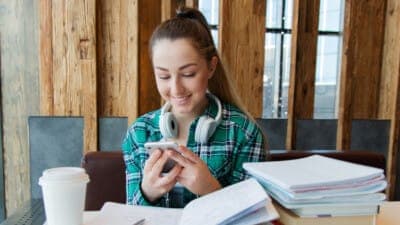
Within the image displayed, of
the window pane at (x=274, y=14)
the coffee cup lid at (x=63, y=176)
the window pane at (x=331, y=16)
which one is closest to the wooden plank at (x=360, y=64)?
the window pane at (x=331, y=16)

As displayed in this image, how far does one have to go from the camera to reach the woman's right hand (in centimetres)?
82

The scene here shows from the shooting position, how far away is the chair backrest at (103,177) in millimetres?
1522

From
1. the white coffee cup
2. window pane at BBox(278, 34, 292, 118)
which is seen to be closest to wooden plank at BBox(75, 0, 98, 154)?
window pane at BBox(278, 34, 292, 118)

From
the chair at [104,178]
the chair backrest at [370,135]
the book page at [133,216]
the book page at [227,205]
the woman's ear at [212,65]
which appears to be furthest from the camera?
the chair backrest at [370,135]

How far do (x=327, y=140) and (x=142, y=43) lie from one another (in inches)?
59.8

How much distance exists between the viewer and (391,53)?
2408mm

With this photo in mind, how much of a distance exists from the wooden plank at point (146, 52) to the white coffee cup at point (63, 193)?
1553 millimetres

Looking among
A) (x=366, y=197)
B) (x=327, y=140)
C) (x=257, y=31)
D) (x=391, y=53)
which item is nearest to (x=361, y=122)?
(x=327, y=140)

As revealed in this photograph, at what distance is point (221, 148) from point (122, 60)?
4.20 feet

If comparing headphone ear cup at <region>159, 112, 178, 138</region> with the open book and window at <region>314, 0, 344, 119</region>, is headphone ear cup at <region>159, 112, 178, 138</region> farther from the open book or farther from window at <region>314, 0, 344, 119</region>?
window at <region>314, 0, 344, 119</region>

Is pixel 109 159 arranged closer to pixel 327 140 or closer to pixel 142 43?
pixel 142 43

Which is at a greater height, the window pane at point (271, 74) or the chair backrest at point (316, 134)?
the window pane at point (271, 74)

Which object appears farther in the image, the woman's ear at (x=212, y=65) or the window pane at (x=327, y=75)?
the window pane at (x=327, y=75)

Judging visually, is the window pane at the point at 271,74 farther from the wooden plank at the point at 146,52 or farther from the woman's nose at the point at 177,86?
the woman's nose at the point at 177,86
